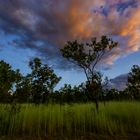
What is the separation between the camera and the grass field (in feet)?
29.1

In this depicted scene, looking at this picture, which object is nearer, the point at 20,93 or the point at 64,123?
the point at 64,123

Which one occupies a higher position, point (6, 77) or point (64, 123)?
point (6, 77)

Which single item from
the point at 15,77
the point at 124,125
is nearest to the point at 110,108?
the point at 124,125

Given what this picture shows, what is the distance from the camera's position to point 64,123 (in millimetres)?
9469

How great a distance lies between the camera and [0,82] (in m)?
15.8

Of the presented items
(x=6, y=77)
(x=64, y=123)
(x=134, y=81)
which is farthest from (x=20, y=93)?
(x=134, y=81)

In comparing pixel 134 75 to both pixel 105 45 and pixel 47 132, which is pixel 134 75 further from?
pixel 47 132

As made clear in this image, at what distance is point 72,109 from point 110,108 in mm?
1706

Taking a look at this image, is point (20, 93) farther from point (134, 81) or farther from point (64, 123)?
point (134, 81)

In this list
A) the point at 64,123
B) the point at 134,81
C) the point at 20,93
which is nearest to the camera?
the point at 64,123

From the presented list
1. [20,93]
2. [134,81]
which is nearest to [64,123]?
[20,93]

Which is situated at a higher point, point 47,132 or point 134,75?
point 134,75

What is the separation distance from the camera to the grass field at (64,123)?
349 inches

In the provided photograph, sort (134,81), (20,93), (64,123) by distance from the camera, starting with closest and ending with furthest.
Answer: (64,123)
(20,93)
(134,81)
